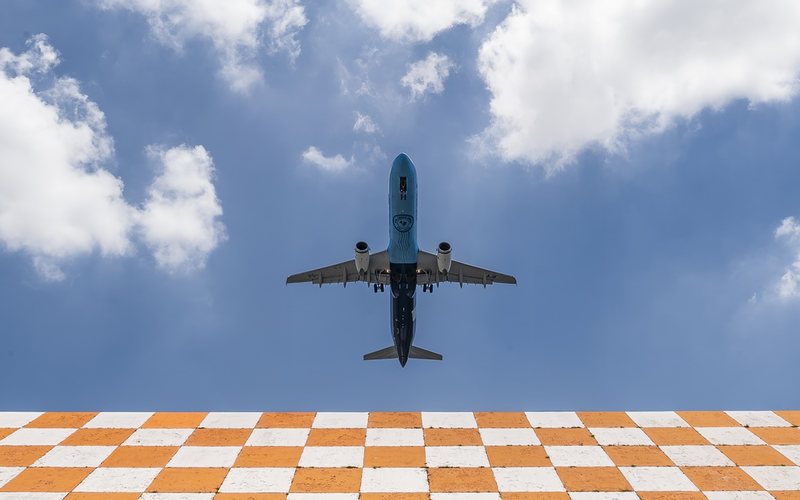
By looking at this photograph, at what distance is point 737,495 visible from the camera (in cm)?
1341

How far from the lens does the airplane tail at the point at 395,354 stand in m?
32.8

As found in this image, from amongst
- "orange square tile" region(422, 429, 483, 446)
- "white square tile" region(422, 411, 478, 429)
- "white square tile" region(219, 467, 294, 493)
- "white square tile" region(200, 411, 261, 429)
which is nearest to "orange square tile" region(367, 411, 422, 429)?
"white square tile" region(422, 411, 478, 429)

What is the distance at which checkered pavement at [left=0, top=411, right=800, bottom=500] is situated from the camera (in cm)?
1357

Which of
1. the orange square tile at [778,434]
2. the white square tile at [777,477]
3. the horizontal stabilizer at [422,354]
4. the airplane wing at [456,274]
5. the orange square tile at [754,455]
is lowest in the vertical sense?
the white square tile at [777,477]

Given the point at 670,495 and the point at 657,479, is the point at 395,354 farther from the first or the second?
the point at 670,495

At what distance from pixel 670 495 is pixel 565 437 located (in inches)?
131

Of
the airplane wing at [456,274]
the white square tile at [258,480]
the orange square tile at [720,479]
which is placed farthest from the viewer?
the airplane wing at [456,274]

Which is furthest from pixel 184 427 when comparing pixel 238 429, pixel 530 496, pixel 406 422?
pixel 530 496

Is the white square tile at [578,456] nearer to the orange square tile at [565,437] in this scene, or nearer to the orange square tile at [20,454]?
the orange square tile at [565,437]

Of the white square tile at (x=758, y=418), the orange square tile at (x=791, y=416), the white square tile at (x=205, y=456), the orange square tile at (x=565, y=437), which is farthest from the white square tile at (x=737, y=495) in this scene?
the white square tile at (x=205, y=456)

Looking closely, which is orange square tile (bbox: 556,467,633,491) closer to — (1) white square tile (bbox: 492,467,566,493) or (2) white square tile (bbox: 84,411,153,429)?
(1) white square tile (bbox: 492,467,566,493)

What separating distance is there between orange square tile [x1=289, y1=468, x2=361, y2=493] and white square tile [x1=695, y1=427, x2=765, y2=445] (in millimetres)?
9382

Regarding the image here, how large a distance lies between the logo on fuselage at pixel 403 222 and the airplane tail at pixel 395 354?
28.5ft

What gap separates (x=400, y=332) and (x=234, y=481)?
659 inches
